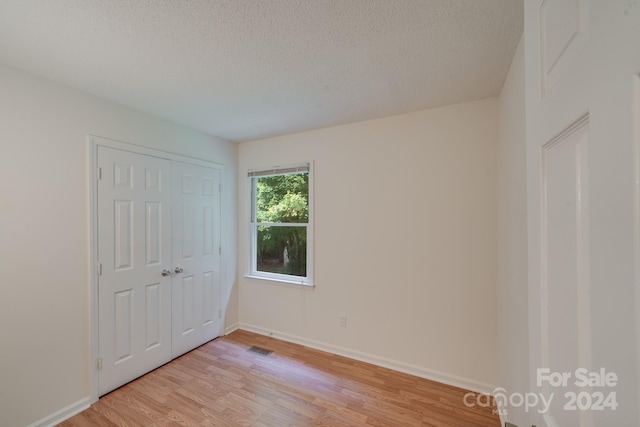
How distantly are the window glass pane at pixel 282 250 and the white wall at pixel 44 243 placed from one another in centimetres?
169

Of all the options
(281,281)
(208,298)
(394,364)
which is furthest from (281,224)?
(394,364)

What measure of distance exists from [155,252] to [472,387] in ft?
9.96

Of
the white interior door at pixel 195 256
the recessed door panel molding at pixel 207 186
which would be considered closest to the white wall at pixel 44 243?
the white interior door at pixel 195 256

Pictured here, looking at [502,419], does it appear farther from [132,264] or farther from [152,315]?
[132,264]

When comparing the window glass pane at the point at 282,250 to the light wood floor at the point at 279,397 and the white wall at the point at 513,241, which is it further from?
the white wall at the point at 513,241

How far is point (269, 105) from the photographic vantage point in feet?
7.02

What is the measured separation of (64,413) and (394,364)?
2584mm

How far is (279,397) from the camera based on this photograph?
1985 millimetres

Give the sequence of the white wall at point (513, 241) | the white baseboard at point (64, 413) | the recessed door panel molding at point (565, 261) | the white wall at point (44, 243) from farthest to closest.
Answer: the white baseboard at point (64, 413)
the white wall at point (44, 243)
the white wall at point (513, 241)
the recessed door panel molding at point (565, 261)

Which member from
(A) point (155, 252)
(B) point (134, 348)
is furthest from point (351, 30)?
(B) point (134, 348)

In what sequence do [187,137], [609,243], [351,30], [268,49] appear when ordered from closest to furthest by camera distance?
[609,243], [351,30], [268,49], [187,137]

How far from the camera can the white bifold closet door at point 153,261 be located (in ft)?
6.67

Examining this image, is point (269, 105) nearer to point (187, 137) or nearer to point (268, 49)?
point (268, 49)

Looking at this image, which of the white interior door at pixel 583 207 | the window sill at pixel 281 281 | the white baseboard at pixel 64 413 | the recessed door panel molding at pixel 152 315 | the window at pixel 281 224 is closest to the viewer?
the white interior door at pixel 583 207
